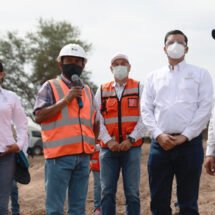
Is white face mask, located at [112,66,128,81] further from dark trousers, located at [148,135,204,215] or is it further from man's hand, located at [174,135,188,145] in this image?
man's hand, located at [174,135,188,145]

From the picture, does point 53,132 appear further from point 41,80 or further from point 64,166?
point 41,80

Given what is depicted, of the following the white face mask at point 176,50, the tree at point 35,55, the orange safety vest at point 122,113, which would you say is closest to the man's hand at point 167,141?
the white face mask at point 176,50

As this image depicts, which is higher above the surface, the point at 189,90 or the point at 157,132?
the point at 189,90

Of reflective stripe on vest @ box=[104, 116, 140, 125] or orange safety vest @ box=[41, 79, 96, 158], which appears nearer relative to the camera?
orange safety vest @ box=[41, 79, 96, 158]

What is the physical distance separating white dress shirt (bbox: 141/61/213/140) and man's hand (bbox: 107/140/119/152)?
93 centimetres

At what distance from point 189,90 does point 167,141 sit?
650 mm

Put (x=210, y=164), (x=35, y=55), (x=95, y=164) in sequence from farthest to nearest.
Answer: (x=35, y=55) → (x=95, y=164) → (x=210, y=164)

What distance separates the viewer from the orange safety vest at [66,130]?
6215 millimetres

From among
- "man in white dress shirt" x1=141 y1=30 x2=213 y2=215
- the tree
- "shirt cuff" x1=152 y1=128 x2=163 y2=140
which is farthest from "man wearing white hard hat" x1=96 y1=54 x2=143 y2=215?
the tree

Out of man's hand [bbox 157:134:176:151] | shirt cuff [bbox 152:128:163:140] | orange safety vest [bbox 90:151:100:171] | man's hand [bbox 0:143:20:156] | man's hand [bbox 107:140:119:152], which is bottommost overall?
orange safety vest [bbox 90:151:100:171]

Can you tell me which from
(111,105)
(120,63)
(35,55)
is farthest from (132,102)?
(35,55)

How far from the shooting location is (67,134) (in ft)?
20.4

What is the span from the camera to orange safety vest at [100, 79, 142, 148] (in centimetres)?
761

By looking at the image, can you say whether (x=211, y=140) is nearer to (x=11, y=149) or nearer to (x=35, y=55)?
(x=11, y=149)
